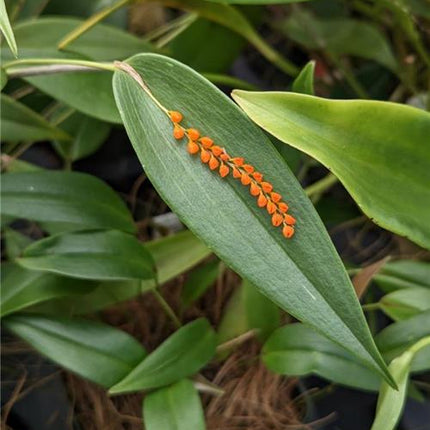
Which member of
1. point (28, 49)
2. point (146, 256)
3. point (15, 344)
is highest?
point (28, 49)

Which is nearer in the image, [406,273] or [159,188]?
[159,188]

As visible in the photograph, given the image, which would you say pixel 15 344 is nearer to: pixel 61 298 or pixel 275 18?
pixel 61 298

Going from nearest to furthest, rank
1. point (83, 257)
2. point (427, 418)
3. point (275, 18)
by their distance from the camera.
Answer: point (83, 257) → point (427, 418) → point (275, 18)

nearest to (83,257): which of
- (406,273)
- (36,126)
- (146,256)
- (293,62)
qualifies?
(146,256)

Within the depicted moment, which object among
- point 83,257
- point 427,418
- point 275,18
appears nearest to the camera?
point 83,257

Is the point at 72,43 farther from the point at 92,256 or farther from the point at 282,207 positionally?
the point at 282,207

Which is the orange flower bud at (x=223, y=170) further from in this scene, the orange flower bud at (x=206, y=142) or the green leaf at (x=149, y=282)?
the green leaf at (x=149, y=282)

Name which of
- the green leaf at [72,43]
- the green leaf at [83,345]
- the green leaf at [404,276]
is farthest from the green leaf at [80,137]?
the green leaf at [404,276]

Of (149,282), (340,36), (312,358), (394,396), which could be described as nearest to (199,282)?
(149,282)
